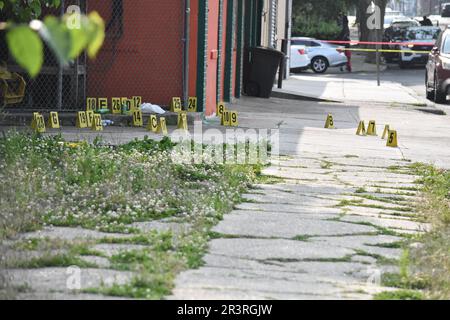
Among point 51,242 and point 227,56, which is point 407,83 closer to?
point 227,56

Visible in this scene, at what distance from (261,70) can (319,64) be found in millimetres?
18524

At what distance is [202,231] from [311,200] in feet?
7.11

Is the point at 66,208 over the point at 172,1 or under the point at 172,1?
under

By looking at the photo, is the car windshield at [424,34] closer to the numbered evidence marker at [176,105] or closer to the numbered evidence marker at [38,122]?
the numbered evidence marker at [176,105]

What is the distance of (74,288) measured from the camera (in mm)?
5391

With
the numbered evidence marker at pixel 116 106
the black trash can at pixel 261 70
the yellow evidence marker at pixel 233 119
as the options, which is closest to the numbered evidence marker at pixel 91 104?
the numbered evidence marker at pixel 116 106

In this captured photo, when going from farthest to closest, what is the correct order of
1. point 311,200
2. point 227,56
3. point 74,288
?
1. point 227,56
2. point 311,200
3. point 74,288

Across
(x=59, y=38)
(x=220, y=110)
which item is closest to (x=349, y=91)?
(x=220, y=110)

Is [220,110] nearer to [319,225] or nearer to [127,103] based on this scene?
[127,103]

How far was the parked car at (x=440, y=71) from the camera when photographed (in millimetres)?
Answer: 24484

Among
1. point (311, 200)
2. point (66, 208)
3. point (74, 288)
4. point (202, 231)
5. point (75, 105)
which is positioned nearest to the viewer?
point (74, 288)

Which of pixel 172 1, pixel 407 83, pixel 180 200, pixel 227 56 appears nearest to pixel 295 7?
pixel 407 83

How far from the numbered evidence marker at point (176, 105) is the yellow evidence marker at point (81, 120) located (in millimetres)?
1632

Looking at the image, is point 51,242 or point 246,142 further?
point 246,142
